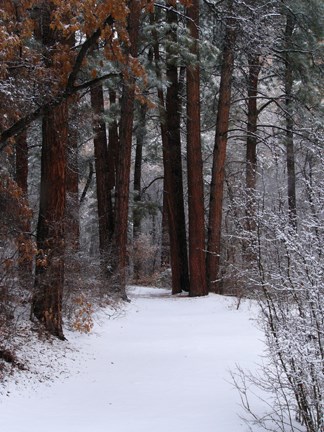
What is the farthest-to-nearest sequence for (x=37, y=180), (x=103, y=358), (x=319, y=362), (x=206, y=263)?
(x=37, y=180), (x=206, y=263), (x=103, y=358), (x=319, y=362)

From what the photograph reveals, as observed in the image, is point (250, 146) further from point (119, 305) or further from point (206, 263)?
point (119, 305)

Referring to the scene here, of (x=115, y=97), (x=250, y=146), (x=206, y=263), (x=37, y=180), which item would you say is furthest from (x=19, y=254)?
(x=37, y=180)

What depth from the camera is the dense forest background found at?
4.69m

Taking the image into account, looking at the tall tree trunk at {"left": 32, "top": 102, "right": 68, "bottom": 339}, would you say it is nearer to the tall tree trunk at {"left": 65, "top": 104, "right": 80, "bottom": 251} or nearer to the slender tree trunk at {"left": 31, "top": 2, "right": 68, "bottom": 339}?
the slender tree trunk at {"left": 31, "top": 2, "right": 68, "bottom": 339}

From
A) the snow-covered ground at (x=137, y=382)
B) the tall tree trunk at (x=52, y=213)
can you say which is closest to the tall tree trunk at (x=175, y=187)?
the snow-covered ground at (x=137, y=382)

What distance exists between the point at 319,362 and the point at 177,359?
4.32 m

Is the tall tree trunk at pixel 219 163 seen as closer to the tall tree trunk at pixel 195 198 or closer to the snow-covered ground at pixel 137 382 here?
the tall tree trunk at pixel 195 198

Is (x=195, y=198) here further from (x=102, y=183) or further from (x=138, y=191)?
(x=138, y=191)

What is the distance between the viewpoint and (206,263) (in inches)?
643

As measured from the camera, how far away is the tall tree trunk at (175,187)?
1734 cm

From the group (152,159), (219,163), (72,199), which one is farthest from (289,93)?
(72,199)

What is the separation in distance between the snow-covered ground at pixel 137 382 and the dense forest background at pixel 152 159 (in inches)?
23.9

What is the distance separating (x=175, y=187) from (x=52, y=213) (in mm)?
9431

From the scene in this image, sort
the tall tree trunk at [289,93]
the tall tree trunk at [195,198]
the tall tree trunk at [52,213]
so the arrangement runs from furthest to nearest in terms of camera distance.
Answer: the tall tree trunk at [289,93] → the tall tree trunk at [195,198] → the tall tree trunk at [52,213]
